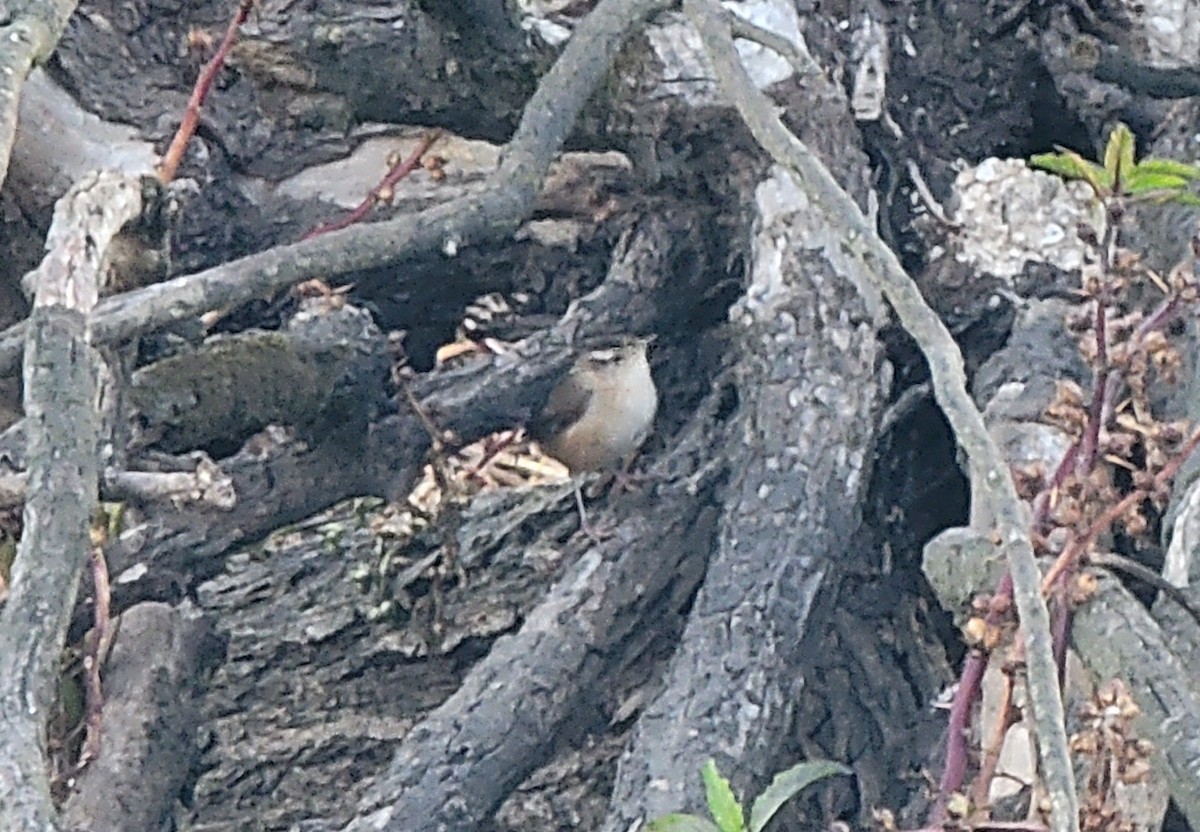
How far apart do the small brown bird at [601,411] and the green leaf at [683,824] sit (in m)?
1.52

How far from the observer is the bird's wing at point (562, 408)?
3.48 m

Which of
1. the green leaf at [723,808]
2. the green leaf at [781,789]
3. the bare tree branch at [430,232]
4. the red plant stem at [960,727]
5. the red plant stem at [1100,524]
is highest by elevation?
the bare tree branch at [430,232]

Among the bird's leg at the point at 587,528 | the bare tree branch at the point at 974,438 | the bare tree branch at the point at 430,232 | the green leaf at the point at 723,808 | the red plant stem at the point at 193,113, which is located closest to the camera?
the bare tree branch at the point at 974,438

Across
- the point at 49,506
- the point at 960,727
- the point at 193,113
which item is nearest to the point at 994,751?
the point at 960,727

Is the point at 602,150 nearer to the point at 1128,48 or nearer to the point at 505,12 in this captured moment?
the point at 505,12

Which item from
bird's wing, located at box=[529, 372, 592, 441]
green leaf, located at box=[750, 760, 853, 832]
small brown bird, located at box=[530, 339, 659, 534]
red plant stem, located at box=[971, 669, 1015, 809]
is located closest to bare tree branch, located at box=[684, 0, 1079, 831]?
red plant stem, located at box=[971, 669, 1015, 809]

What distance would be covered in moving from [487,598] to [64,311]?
3.82ft

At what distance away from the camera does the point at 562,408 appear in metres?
3.72

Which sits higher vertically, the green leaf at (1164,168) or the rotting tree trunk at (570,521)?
the green leaf at (1164,168)

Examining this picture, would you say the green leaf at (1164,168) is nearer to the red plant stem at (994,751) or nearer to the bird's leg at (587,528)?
the red plant stem at (994,751)

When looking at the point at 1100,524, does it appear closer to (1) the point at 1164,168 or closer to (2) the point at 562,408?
(1) the point at 1164,168

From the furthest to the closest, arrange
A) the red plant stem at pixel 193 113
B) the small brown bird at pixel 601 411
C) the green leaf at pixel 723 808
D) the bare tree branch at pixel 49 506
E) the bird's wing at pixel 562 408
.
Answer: the bird's wing at pixel 562 408
the small brown bird at pixel 601 411
the red plant stem at pixel 193 113
the green leaf at pixel 723 808
the bare tree branch at pixel 49 506

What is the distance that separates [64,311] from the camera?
1.74m

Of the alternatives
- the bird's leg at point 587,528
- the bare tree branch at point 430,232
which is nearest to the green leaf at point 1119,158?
the bare tree branch at point 430,232
